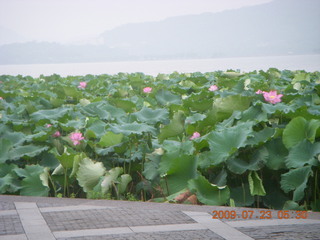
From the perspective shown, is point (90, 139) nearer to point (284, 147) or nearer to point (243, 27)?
point (284, 147)

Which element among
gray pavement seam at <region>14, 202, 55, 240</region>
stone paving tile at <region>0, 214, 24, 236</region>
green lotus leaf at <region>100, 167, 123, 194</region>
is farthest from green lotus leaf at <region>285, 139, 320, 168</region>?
stone paving tile at <region>0, 214, 24, 236</region>

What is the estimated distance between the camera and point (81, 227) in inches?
94.5

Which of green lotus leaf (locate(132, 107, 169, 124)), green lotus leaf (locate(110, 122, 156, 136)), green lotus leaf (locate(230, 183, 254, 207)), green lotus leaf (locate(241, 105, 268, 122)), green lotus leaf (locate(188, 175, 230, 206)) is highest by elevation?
green lotus leaf (locate(241, 105, 268, 122))

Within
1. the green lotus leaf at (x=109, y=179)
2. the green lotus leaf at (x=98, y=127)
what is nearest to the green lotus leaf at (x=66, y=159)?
the green lotus leaf at (x=109, y=179)

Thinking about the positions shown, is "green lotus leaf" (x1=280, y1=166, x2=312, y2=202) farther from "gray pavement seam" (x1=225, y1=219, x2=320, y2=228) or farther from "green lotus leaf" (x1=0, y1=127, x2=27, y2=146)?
"green lotus leaf" (x1=0, y1=127, x2=27, y2=146)

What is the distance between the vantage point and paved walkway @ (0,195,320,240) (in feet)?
7.45

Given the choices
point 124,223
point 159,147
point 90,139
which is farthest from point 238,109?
point 124,223

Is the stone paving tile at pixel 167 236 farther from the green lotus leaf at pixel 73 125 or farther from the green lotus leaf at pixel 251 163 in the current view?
the green lotus leaf at pixel 73 125

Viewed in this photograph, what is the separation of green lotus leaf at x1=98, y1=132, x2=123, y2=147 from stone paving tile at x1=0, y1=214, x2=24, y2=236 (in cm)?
109

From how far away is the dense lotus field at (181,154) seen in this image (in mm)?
3117

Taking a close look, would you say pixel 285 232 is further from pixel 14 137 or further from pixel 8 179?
pixel 14 137

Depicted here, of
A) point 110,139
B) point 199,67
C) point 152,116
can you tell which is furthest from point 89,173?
point 199,67

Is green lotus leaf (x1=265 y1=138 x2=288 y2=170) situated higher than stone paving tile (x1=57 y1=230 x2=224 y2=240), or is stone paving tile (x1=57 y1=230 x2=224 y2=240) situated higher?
green lotus leaf (x1=265 y1=138 x2=288 y2=170)

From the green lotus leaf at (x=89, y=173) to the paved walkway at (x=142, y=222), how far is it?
0.61 meters
